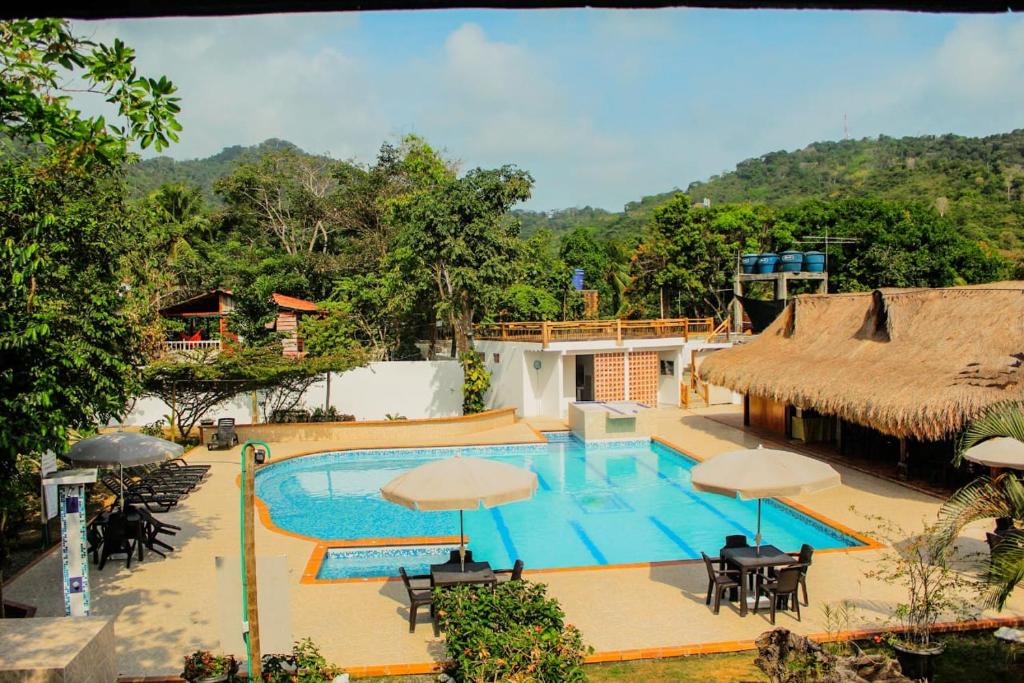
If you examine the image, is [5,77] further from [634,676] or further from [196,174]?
[196,174]

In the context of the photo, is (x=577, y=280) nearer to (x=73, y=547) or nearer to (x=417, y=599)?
(x=417, y=599)

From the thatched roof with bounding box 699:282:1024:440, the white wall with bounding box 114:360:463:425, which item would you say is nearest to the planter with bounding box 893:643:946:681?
the thatched roof with bounding box 699:282:1024:440

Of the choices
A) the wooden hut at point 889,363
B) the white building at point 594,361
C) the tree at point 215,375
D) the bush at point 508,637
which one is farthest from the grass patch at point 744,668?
the white building at point 594,361

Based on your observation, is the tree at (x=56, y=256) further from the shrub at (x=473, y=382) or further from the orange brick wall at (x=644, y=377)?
the orange brick wall at (x=644, y=377)

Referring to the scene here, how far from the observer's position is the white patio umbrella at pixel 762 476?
8039mm

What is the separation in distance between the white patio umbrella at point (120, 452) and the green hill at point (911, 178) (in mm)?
46409

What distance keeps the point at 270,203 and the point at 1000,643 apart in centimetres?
3852

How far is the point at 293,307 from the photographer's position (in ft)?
86.6

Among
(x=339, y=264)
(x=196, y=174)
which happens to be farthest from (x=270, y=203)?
(x=196, y=174)

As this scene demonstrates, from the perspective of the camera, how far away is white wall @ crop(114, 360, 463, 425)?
23.5m

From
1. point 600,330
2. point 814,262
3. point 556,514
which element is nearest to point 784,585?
point 556,514

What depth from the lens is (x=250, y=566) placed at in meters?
5.14

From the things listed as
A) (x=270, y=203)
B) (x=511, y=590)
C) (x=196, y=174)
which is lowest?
(x=511, y=590)

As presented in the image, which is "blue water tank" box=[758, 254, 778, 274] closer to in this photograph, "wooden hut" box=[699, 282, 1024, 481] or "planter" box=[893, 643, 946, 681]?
"wooden hut" box=[699, 282, 1024, 481]
